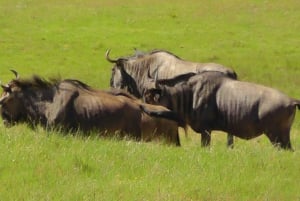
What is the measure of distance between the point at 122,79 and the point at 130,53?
13998 millimetres

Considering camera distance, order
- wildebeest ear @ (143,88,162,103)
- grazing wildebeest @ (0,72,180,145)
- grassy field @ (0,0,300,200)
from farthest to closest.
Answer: wildebeest ear @ (143,88,162,103)
grazing wildebeest @ (0,72,180,145)
grassy field @ (0,0,300,200)

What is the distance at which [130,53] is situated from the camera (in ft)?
105

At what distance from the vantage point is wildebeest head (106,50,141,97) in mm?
17844

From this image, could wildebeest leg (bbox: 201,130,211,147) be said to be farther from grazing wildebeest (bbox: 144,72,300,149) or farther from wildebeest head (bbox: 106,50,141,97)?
wildebeest head (bbox: 106,50,141,97)

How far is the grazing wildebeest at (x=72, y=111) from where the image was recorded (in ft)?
40.8

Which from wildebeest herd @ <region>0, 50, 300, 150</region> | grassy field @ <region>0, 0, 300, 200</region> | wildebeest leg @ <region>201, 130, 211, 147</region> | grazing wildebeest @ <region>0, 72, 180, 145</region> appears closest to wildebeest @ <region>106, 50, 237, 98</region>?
wildebeest herd @ <region>0, 50, 300, 150</region>

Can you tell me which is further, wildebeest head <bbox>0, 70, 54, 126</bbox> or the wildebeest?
the wildebeest

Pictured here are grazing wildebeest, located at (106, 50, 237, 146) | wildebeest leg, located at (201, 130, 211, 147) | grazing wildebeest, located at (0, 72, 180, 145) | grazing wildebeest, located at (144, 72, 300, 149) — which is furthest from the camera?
grazing wildebeest, located at (106, 50, 237, 146)

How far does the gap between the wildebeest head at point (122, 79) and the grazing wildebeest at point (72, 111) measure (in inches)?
203

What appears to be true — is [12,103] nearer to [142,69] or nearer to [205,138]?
A: [205,138]

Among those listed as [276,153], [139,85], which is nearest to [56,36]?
[139,85]

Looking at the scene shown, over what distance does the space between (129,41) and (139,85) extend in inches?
649

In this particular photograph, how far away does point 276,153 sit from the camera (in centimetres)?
1049

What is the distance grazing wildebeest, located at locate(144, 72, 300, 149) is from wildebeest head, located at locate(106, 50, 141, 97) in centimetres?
348
